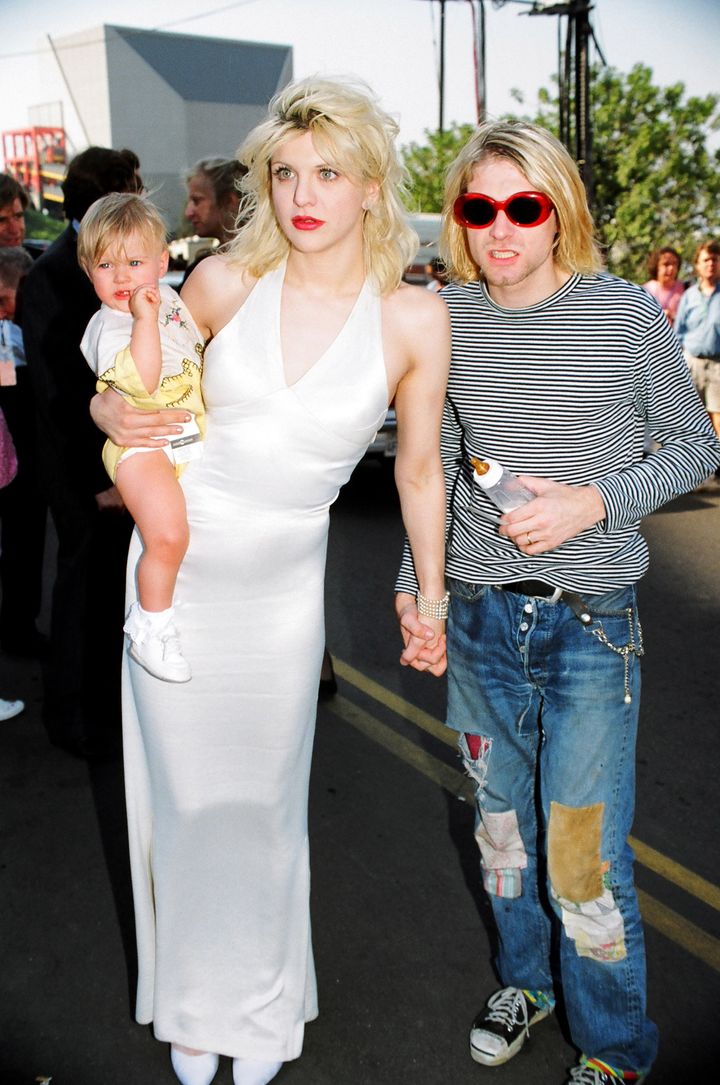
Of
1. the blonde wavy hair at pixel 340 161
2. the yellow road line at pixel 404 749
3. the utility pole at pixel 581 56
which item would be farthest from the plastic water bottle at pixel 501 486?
the utility pole at pixel 581 56

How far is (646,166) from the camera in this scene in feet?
117

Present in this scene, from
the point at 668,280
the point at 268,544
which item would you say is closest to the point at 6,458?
the point at 268,544

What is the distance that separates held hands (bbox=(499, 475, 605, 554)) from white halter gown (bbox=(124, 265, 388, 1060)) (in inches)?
16.7

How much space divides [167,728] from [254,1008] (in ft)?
2.65

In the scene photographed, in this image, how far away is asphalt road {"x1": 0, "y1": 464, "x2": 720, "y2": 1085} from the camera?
109 inches

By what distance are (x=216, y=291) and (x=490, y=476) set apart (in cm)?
81

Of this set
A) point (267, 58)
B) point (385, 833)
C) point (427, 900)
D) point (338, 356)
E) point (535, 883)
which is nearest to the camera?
point (338, 356)

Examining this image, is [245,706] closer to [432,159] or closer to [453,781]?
[453,781]

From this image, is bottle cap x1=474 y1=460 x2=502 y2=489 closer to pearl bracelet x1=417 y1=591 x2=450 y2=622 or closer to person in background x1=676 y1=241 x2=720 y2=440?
pearl bracelet x1=417 y1=591 x2=450 y2=622

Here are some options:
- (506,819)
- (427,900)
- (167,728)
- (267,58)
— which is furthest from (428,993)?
(267,58)

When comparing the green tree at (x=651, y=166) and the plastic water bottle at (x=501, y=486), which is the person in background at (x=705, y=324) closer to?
the plastic water bottle at (x=501, y=486)

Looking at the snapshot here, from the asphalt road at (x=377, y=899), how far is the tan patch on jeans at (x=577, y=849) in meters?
0.63

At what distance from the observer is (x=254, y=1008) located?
106 inches

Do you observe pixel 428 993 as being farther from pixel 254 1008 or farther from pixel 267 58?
pixel 267 58
